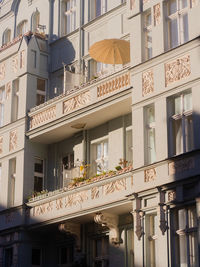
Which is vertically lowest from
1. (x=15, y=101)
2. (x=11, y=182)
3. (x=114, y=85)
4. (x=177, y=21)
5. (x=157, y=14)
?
(x=11, y=182)

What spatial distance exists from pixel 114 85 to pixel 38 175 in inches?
238

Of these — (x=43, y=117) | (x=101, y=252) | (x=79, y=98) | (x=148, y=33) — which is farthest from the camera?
(x=43, y=117)

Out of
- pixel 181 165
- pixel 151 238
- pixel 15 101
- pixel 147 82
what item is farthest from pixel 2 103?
pixel 181 165

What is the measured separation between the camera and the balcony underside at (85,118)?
26.1m

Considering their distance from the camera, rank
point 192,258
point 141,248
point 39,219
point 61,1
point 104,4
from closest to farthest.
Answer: point 192,258 → point 141,248 → point 39,219 → point 104,4 → point 61,1

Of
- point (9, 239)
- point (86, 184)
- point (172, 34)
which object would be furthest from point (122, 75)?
point (9, 239)

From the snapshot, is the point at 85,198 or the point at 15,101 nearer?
the point at 85,198

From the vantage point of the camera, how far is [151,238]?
901 inches

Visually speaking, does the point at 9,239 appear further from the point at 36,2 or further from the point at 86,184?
the point at 36,2

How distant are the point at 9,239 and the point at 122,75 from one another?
8.51 meters

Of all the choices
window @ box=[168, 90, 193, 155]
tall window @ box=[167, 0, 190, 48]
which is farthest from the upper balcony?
window @ box=[168, 90, 193, 155]

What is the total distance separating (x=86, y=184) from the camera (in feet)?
86.1

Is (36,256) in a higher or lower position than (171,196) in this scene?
lower

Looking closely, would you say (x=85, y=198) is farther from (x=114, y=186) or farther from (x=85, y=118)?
(x=85, y=118)
